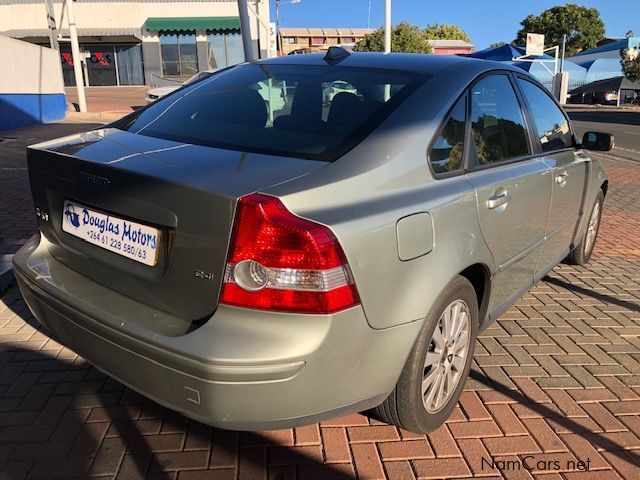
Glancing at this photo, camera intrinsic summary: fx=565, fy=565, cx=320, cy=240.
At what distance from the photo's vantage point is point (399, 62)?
291cm

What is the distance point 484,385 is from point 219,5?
3290 cm

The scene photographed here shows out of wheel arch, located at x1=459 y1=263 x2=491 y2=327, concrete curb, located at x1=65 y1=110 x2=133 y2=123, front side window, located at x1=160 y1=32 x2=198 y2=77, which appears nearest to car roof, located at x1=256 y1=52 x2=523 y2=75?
wheel arch, located at x1=459 y1=263 x2=491 y2=327

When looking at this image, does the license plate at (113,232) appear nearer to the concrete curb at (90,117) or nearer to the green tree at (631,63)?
the concrete curb at (90,117)

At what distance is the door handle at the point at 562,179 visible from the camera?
11.4 feet

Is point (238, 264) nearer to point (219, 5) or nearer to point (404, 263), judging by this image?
point (404, 263)

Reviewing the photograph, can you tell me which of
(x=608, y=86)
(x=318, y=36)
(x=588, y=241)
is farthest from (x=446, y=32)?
(x=588, y=241)

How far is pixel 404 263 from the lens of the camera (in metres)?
2.04

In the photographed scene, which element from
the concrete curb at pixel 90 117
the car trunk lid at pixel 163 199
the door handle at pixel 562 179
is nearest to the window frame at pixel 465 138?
the car trunk lid at pixel 163 199

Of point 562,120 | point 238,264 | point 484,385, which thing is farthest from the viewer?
point 562,120

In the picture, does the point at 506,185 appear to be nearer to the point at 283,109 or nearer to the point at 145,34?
the point at 283,109

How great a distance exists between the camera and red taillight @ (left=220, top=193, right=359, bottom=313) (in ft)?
5.89

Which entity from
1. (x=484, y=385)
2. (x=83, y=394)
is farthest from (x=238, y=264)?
(x=484, y=385)

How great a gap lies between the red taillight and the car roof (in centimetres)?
130

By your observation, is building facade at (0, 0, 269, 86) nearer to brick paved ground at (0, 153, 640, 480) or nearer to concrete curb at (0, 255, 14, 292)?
concrete curb at (0, 255, 14, 292)
